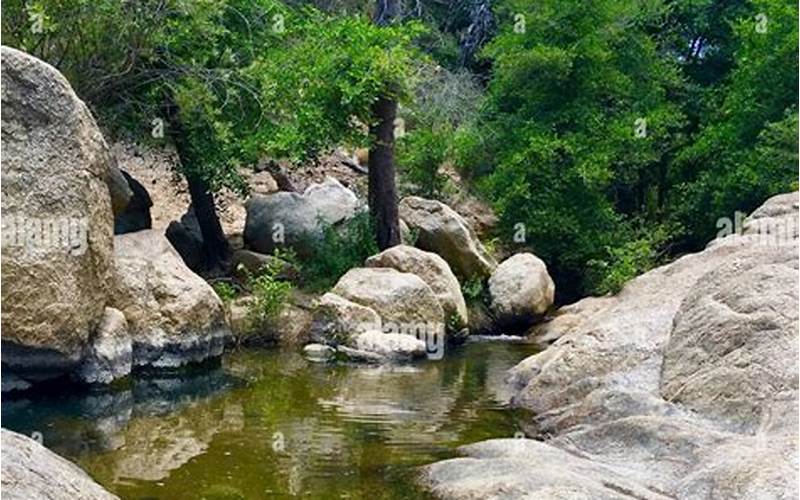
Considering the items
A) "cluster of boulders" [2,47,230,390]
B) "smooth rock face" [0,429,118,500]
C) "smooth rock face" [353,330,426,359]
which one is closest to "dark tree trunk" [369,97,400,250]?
"smooth rock face" [353,330,426,359]

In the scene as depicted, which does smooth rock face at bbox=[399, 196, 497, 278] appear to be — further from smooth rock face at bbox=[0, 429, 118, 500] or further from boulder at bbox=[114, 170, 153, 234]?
smooth rock face at bbox=[0, 429, 118, 500]

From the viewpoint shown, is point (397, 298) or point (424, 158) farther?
point (424, 158)

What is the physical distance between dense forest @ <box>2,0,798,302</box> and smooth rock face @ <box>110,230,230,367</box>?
10.2 ft

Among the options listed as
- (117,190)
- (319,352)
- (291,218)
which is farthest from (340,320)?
(291,218)

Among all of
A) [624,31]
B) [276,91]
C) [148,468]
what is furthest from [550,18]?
[148,468]

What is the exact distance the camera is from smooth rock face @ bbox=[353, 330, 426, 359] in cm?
1337

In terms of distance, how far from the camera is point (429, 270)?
15523 millimetres

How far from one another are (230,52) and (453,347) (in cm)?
606

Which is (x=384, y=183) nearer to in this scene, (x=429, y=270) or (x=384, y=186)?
(x=384, y=186)

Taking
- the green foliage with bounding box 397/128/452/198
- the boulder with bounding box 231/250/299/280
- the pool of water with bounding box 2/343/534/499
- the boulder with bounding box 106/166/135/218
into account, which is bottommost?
the pool of water with bounding box 2/343/534/499

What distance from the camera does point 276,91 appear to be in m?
15.4

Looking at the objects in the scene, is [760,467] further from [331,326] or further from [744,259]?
[331,326]

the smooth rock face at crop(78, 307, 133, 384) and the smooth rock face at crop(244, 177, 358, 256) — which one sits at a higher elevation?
the smooth rock face at crop(244, 177, 358, 256)

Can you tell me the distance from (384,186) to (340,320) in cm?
434
